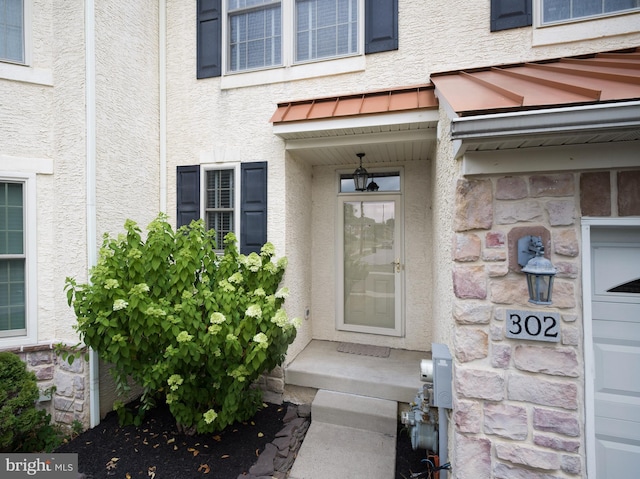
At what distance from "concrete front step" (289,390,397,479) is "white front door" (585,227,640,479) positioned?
72.7 inches

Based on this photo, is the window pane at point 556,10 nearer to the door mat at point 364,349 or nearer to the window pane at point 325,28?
the window pane at point 325,28

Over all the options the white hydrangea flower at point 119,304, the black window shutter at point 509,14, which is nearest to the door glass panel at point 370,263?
the black window shutter at point 509,14

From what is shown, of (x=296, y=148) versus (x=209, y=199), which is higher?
(x=296, y=148)

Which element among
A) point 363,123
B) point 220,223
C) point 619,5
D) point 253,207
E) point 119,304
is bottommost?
point 119,304

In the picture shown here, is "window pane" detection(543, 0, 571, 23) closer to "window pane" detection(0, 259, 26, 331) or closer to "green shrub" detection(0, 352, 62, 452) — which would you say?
"window pane" detection(0, 259, 26, 331)

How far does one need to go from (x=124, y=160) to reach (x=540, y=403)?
5.45 meters

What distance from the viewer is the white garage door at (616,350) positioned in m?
1.89

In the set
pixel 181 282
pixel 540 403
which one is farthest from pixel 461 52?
pixel 181 282

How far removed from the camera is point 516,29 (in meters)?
3.46

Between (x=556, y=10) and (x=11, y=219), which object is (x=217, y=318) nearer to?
(x=11, y=219)

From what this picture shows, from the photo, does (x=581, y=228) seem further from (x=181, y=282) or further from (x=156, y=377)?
(x=156, y=377)

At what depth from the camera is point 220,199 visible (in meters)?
4.53

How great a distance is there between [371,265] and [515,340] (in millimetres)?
2982

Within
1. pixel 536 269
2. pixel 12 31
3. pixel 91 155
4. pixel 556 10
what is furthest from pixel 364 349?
pixel 12 31
